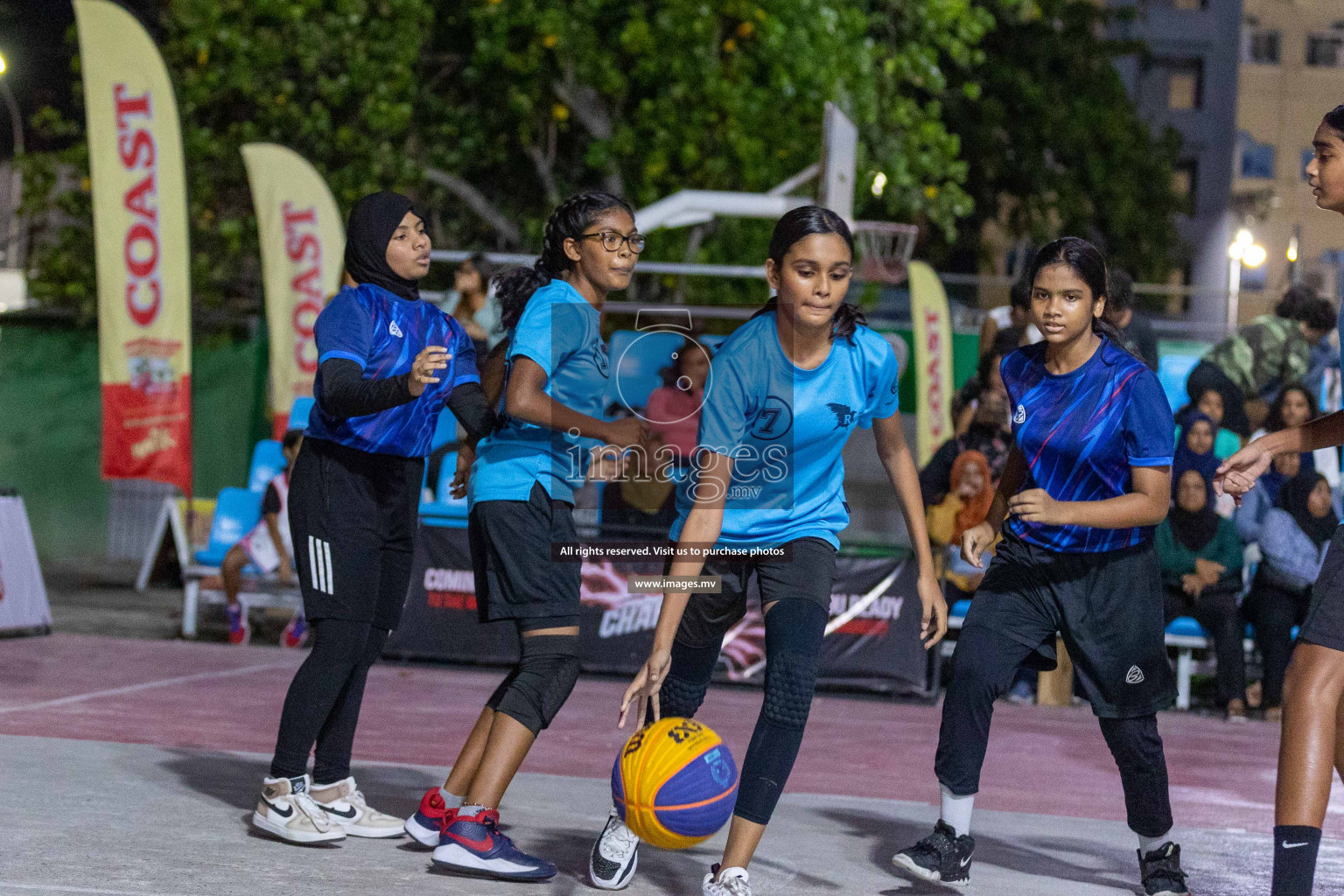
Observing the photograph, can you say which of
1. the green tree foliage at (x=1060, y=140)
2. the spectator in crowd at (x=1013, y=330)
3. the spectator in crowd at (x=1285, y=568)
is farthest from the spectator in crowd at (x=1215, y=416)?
the green tree foliage at (x=1060, y=140)

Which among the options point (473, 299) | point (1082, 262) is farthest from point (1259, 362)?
point (1082, 262)

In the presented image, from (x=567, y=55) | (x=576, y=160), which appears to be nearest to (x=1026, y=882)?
(x=567, y=55)

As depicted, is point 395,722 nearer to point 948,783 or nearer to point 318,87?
point 948,783

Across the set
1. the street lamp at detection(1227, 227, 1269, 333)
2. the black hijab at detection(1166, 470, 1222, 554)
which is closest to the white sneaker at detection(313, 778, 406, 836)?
the black hijab at detection(1166, 470, 1222, 554)

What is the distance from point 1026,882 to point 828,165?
668 cm

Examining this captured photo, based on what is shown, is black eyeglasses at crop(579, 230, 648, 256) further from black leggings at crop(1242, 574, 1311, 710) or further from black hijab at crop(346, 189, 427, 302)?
black leggings at crop(1242, 574, 1311, 710)

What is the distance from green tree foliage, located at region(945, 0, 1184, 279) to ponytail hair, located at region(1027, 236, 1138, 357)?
22.0 metres

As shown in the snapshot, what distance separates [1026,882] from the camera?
478cm

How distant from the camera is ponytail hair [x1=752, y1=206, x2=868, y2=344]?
4227 mm

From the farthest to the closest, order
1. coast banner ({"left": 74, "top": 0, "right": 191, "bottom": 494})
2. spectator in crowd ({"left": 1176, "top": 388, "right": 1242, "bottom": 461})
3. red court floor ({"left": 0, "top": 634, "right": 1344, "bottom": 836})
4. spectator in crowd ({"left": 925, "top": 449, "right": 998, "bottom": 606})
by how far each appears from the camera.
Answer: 1. coast banner ({"left": 74, "top": 0, "right": 191, "bottom": 494})
2. spectator in crowd ({"left": 1176, "top": 388, "right": 1242, "bottom": 461})
3. spectator in crowd ({"left": 925, "top": 449, "right": 998, "bottom": 606})
4. red court floor ({"left": 0, "top": 634, "right": 1344, "bottom": 836})

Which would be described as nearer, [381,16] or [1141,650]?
[1141,650]

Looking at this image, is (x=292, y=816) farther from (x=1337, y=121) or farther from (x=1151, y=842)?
(x=1337, y=121)

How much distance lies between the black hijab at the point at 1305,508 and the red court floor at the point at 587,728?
1.33 m

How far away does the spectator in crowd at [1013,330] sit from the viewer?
8751 mm
